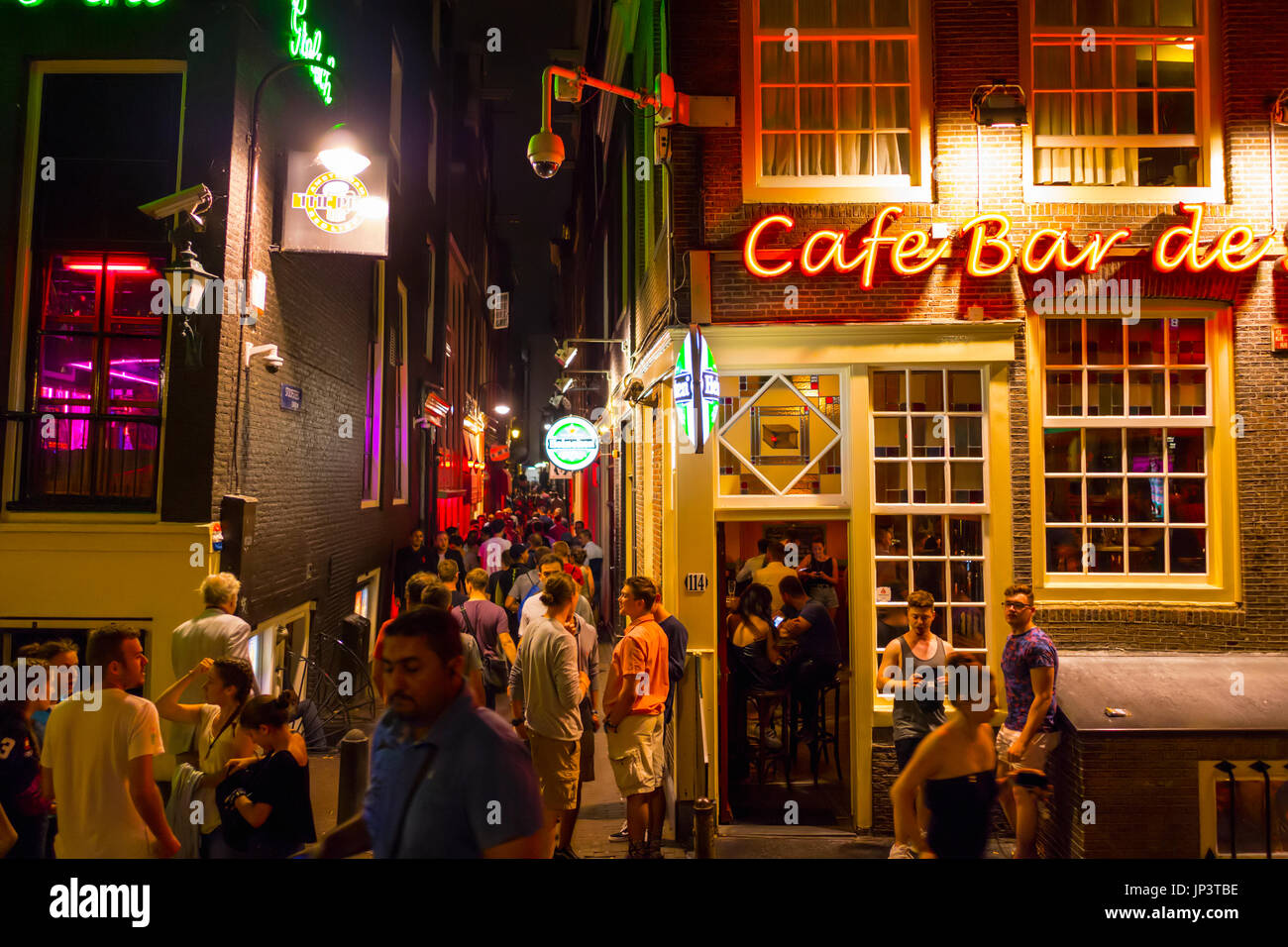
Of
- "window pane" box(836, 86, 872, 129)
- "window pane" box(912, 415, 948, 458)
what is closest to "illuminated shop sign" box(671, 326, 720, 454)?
"window pane" box(912, 415, 948, 458)

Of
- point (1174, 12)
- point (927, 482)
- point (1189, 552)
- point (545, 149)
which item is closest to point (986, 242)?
point (927, 482)

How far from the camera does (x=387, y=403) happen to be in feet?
46.6

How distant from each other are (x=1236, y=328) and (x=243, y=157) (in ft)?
30.7

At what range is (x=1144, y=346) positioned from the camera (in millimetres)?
7340

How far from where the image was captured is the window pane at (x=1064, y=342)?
24.1 ft

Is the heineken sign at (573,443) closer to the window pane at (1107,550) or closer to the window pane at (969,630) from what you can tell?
the window pane at (969,630)

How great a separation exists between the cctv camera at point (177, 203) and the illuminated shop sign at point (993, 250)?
4810mm

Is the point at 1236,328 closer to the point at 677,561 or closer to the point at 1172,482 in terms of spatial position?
the point at 1172,482

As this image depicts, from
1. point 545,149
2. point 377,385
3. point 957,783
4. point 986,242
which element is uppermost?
point 545,149

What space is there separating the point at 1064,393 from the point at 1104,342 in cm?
60

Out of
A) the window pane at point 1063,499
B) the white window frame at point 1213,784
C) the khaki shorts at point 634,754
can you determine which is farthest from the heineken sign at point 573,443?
the white window frame at point 1213,784

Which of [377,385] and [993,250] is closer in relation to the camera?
[993,250]

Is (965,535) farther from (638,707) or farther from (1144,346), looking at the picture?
(638,707)
